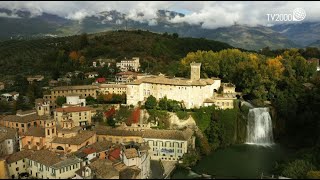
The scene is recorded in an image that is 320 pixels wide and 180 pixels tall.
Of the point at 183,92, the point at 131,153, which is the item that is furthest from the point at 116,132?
the point at 183,92

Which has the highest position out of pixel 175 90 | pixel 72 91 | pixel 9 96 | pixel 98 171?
pixel 175 90

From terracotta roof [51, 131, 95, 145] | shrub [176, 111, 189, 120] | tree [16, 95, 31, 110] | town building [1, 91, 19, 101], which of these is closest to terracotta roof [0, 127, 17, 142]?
terracotta roof [51, 131, 95, 145]

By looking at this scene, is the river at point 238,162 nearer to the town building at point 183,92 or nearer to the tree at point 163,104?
the town building at point 183,92

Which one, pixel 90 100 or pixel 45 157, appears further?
pixel 90 100

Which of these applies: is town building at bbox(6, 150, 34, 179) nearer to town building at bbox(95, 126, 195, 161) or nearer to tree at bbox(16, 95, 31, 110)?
town building at bbox(95, 126, 195, 161)

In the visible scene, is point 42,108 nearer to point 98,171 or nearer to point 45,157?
point 45,157

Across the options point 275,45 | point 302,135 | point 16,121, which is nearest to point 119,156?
point 16,121

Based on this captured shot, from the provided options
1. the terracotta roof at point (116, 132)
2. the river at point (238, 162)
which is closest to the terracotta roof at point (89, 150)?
the terracotta roof at point (116, 132)
